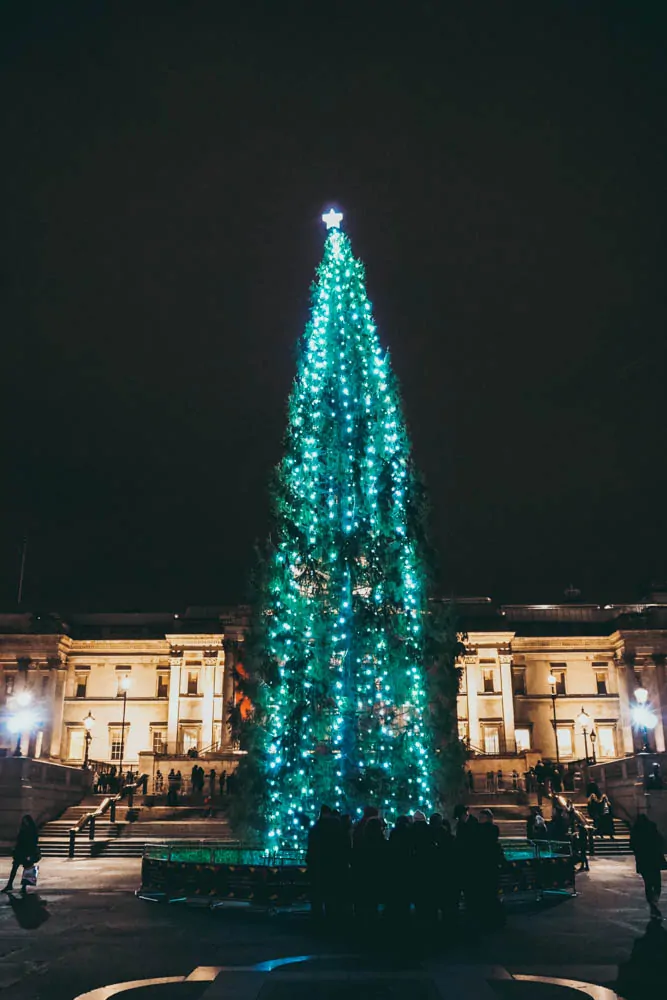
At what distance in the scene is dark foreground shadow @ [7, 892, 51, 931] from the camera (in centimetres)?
1634

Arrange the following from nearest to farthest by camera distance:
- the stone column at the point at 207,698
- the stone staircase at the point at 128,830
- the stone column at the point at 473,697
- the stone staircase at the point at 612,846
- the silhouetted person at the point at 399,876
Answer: the silhouetted person at the point at 399,876 < the stone staircase at the point at 612,846 < the stone staircase at the point at 128,830 < the stone column at the point at 207,698 < the stone column at the point at 473,697

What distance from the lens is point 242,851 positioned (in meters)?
22.2

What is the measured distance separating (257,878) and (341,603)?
5.96 m

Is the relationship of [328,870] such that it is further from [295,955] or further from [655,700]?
[655,700]

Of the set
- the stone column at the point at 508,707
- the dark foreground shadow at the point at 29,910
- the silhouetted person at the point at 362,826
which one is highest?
the stone column at the point at 508,707

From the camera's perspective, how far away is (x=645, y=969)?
1195cm

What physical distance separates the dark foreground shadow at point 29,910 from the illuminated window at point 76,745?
2569 inches

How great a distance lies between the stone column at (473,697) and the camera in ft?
259

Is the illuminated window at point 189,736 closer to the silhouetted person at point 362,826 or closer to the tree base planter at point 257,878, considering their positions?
the tree base planter at point 257,878

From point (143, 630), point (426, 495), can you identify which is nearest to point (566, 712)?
point (143, 630)

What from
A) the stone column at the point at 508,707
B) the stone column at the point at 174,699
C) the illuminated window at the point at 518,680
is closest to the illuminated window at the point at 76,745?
the stone column at the point at 174,699

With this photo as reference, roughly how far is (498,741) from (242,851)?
60447mm

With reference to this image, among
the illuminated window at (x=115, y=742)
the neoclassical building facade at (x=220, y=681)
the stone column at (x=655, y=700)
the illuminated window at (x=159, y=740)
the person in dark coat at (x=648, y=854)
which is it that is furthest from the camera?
the illuminated window at (x=115, y=742)

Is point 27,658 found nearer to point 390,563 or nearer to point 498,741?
point 498,741
